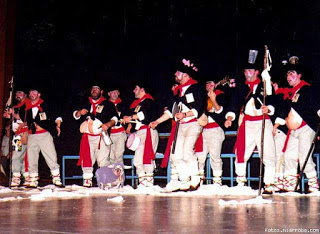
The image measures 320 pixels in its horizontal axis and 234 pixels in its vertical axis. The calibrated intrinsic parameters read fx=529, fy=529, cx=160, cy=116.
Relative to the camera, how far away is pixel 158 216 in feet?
12.6

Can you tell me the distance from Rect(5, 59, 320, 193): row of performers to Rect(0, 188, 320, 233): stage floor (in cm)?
115

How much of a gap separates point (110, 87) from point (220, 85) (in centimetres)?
173

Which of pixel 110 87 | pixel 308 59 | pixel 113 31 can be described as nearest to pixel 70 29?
pixel 113 31

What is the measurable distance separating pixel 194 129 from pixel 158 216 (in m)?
2.79

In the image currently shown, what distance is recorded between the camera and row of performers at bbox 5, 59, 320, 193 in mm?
6270

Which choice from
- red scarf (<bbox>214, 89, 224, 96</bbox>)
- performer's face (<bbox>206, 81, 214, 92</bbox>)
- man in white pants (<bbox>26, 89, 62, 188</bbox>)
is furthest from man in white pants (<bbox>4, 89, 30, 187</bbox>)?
red scarf (<bbox>214, 89, 224, 96</bbox>)

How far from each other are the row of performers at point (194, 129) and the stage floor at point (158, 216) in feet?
3.78

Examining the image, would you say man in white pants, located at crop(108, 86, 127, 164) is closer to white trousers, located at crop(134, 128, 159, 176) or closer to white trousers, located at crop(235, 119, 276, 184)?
white trousers, located at crop(134, 128, 159, 176)

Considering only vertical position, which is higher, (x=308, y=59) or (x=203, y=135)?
(x=308, y=59)

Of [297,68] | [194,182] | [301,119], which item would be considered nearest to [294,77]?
[297,68]

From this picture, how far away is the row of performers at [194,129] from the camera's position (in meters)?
6.27

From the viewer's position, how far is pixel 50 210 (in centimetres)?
435

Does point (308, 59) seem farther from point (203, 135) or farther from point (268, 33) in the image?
point (203, 135)

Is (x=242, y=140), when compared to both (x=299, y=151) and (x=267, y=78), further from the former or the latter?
(x=267, y=78)
